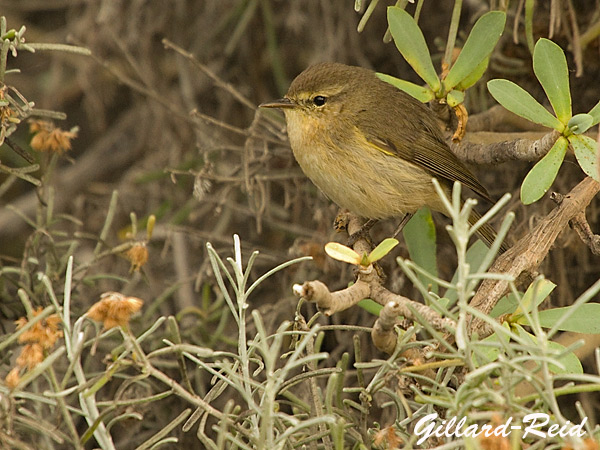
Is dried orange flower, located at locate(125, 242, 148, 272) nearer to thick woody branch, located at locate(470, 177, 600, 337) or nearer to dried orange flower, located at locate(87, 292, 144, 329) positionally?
dried orange flower, located at locate(87, 292, 144, 329)

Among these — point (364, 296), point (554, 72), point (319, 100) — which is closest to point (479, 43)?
point (554, 72)

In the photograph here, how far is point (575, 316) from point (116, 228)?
2903 millimetres

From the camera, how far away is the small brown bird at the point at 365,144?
10.2 feet

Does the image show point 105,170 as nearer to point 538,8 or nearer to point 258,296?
point 258,296

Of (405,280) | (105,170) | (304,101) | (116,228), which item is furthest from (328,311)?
(105,170)

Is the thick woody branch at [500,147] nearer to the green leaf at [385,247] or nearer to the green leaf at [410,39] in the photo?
the green leaf at [410,39]

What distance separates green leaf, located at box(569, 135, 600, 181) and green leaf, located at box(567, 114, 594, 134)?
30mm

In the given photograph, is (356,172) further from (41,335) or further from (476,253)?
(41,335)

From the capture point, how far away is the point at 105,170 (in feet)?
14.9

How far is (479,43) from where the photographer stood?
2.29 metres

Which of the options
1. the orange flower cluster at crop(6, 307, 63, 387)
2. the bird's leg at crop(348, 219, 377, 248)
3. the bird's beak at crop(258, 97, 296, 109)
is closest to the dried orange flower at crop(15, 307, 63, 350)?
the orange flower cluster at crop(6, 307, 63, 387)

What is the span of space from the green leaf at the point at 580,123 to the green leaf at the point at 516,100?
54 millimetres

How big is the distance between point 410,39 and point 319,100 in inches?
39.3

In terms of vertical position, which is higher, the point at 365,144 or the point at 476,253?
the point at 365,144
